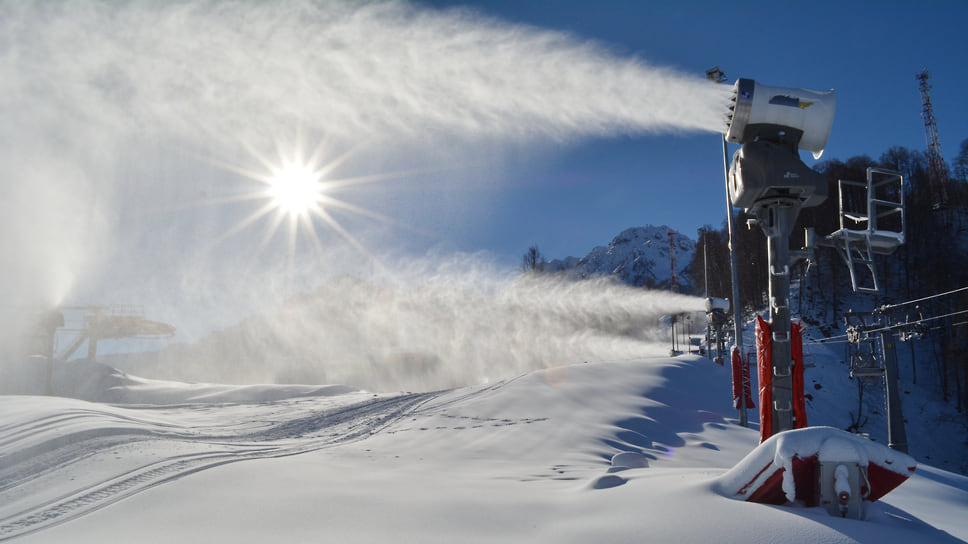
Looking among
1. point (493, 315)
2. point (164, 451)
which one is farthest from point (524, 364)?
point (164, 451)

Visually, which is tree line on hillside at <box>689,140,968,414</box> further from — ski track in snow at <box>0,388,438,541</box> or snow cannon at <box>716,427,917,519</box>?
snow cannon at <box>716,427,917,519</box>

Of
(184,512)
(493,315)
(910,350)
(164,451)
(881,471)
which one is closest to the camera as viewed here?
(881,471)

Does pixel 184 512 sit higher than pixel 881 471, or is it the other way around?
pixel 881 471

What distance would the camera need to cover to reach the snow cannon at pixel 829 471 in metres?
3.60

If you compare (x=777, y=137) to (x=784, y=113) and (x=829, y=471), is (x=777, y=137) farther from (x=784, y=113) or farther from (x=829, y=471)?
(x=829, y=471)

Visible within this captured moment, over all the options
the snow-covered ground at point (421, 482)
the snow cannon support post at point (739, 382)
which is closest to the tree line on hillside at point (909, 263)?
the snow cannon support post at point (739, 382)

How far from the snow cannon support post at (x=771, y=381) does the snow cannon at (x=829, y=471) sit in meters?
2.10

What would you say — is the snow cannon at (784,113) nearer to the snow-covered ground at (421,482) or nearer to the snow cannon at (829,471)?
the snow cannon at (829,471)

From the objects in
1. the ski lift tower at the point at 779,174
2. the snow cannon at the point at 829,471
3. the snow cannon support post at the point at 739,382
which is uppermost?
the ski lift tower at the point at 779,174

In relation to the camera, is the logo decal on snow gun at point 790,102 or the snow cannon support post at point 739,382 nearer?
the logo decal on snow gun at point 790,102

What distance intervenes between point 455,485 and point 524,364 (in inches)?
1505

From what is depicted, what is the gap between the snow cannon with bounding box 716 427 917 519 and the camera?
3604 millimetres

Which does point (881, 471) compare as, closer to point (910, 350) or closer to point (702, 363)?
point (702, 363)

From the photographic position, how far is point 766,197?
599cm
